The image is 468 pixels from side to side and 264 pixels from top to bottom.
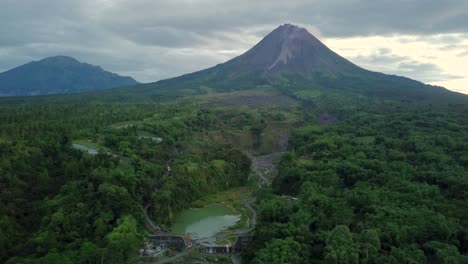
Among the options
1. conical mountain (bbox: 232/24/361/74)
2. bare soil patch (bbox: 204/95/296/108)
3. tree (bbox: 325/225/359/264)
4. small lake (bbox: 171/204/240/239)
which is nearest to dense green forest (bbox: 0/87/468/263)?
tree (bbox: 325/225/359/264)

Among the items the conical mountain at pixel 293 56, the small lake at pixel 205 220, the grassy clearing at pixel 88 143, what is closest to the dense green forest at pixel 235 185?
the grassy clearing at pixel 88 143

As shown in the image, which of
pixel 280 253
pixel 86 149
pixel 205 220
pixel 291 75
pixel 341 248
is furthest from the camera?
pixel 291 75

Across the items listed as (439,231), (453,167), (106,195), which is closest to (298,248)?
(439,231)

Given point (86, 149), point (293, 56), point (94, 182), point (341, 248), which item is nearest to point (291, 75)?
point (293, 56)

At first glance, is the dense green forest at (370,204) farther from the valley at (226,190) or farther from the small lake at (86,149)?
the small lake at (86,149)

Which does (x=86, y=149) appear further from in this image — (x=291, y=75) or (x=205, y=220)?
(x=291, y=75)

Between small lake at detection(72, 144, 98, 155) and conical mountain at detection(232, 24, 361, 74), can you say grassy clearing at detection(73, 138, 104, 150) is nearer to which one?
small lake at detection(72, 144, 98, 155)
